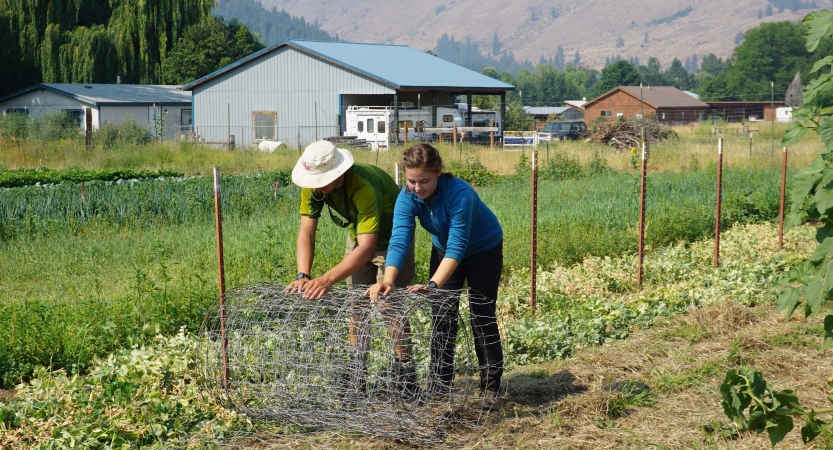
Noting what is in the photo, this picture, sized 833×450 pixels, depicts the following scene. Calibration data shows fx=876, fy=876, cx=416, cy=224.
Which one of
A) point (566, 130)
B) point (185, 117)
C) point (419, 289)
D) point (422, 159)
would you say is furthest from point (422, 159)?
point (566, 130)

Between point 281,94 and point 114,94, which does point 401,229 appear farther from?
point 114,94

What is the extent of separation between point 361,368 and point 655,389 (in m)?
2.01

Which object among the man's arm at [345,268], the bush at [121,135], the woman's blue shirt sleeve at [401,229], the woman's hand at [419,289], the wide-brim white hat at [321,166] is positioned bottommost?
the woman's hand at [419,289]

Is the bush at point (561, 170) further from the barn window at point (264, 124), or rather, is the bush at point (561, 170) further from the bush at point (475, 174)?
the barn window at point (264, 124)

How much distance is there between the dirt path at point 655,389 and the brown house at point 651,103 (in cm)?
6007

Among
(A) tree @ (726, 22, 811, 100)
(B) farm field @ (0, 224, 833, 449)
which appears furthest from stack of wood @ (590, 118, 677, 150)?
(A) tree @ (726, 22, 811, 100)

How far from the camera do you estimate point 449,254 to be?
15.1 ft

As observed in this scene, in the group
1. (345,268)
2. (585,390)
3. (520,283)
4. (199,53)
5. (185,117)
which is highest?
(199,53)

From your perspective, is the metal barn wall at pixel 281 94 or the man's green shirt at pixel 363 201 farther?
the metal barn wall at pixel 281 94

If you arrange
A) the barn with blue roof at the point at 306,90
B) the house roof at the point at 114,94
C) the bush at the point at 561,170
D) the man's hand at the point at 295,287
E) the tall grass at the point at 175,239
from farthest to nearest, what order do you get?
1. the house roof at the point at 114,94
2. the barn with blue roof at the point at 306,90
3. the bush at the point at 561,170
4. the tall grass at the point at 175,239
5. the man's hand at the point at 295,287

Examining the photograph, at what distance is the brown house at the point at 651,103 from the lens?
65.9m

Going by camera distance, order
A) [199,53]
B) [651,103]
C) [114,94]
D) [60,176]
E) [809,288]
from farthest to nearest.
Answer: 1. [651,103]
2. [199,53]
3. [114,94]
4. [60,176]
5. [809,288]

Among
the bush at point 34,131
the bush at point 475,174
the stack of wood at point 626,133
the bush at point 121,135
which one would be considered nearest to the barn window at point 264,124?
the bush at point 121,135

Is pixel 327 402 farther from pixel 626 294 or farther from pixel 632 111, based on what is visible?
pixel 632 111
